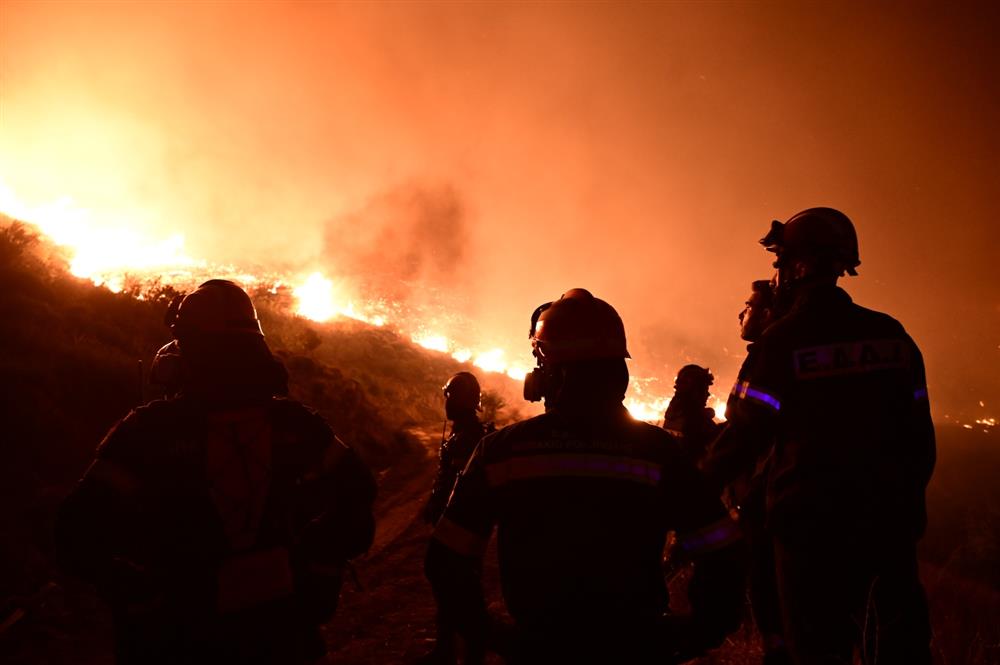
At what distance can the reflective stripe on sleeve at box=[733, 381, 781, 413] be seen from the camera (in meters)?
2.84

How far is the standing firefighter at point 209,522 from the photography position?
7.15ft

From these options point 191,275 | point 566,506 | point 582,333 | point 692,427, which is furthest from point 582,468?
point 191,275

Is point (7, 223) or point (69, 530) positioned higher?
point (7, 223)

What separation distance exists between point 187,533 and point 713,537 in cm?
214

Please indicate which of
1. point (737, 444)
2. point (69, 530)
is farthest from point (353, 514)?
point (737, 444)

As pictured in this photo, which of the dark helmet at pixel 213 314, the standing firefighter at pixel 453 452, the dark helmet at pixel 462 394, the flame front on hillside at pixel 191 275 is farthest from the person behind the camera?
the flame front on hillside at pixel 191 275

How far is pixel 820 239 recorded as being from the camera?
325 cm

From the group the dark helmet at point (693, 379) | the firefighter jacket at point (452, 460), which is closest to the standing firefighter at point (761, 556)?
the dark helmet at point (693, 379)

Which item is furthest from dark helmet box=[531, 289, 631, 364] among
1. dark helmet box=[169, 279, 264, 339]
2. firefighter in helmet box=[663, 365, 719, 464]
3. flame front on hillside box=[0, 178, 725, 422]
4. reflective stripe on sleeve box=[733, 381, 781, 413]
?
flame front on hillside box=[0, 178, 725, 422]

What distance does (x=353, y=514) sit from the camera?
104 inches

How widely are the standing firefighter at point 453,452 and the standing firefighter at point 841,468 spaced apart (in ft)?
8.71

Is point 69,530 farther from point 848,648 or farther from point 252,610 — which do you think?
point 848,648

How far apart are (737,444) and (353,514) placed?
2.06m

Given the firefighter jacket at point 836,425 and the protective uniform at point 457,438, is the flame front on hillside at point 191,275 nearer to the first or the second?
the protective uniform at point 457,438
